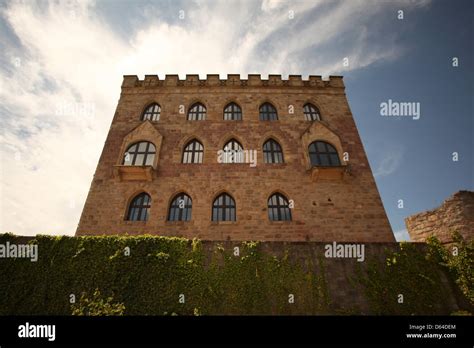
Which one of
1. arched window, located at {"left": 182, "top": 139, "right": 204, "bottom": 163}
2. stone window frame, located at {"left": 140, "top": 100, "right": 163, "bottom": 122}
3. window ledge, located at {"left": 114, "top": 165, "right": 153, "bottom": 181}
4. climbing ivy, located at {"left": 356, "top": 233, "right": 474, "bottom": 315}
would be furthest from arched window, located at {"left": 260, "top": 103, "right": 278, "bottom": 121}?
climbing ivy, located at {"left": 356, "top": 233, "right": 474, "bottom": 315}

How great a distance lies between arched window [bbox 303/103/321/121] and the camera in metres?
17.1

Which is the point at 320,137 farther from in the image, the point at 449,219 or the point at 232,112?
the point at 449,219

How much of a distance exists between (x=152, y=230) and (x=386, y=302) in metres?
10.7

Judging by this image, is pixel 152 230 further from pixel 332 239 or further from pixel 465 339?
pixel 465 339

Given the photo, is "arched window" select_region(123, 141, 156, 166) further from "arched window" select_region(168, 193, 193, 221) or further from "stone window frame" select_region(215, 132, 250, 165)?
"stone window frame" select_region(215, 132, 250, 165)

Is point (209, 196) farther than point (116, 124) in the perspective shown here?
No

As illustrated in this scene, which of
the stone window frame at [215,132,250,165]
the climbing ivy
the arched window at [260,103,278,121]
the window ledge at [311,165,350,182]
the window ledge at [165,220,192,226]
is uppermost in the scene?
the arched window at [260,103,278,121]

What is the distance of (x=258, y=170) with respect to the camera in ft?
47.3

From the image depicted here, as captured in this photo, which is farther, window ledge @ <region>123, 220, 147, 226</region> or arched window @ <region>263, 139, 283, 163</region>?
arched window @ <region>263, 139, 283, 163</region>

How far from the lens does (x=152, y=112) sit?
56.5 ft

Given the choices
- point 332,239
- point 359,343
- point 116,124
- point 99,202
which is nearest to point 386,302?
point 359,343

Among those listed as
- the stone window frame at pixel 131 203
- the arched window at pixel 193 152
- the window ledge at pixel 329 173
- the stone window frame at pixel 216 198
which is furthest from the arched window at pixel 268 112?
the stone window frame at pixel 131 203

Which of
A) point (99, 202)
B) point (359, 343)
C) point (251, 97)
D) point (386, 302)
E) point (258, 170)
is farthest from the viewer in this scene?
point (251, 97)

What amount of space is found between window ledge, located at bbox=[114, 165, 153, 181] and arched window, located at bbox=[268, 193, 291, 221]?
7206mm
